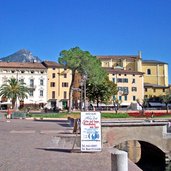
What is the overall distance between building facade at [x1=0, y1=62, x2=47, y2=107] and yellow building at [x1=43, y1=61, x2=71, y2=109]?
155 centimetres

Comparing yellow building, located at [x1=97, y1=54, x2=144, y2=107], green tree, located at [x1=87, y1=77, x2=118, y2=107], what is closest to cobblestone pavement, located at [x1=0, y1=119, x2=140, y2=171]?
green tree, located at [x1=87, y1=77, x2=118, y2=107]

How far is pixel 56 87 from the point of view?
93.9 metres

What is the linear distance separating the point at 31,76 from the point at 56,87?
7.35m

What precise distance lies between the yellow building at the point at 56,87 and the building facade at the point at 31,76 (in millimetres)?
1553

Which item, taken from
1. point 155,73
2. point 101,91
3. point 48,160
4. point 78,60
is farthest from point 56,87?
point 48,160

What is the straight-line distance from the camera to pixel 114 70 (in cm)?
10369

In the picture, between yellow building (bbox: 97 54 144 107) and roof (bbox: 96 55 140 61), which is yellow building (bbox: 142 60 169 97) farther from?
yellow building (bbox: 97 54 144 107)

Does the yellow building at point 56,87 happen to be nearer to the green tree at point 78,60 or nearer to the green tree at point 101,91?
the green tree at point 101,91

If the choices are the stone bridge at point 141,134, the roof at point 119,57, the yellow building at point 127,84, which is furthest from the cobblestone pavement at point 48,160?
the roof at point 119,57

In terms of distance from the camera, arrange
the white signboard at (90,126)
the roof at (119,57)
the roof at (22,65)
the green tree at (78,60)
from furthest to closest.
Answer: the roof at (119,57) → the roof at (22,65) → the green tree at (78,60) → the white signboard at (90,126)

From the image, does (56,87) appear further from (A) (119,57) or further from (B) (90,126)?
(B) (90,126)

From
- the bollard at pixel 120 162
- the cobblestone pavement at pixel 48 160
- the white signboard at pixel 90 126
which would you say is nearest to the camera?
the bollard at pixel 120 162

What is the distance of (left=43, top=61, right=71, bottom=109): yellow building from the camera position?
306 ft

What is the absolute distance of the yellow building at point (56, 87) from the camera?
306 feet
